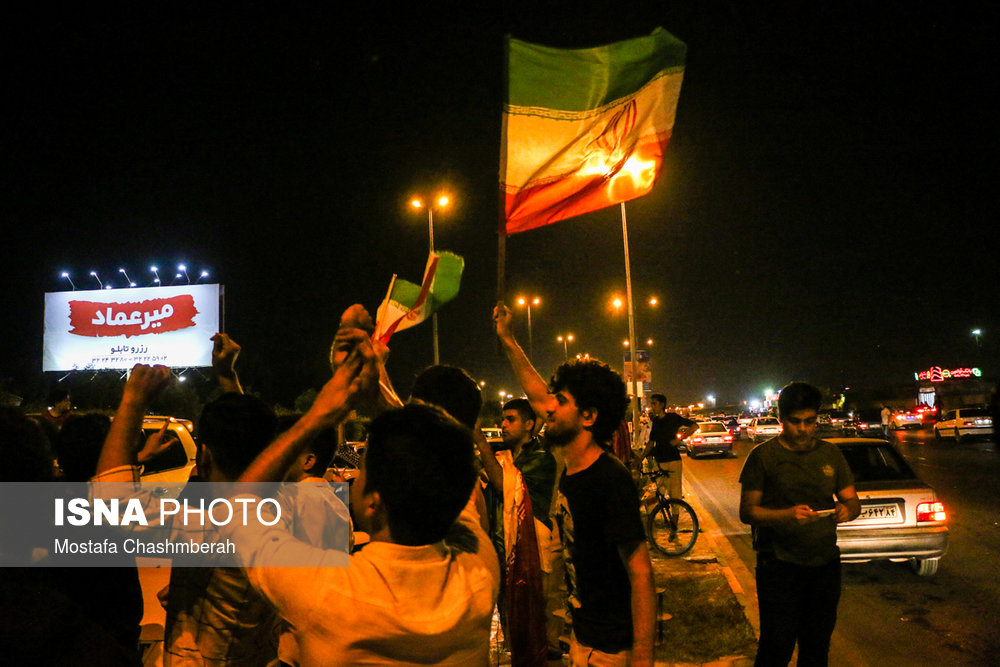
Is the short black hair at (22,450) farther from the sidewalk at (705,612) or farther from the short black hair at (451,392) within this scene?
the sidewalk at (705,612)

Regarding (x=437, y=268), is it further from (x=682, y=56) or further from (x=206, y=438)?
(x=206, y=438)

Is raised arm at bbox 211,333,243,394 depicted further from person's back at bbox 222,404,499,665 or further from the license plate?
the license plate

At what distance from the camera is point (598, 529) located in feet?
9.32

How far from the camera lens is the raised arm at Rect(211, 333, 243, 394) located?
10.0 ft

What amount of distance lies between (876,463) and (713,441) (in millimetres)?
22276

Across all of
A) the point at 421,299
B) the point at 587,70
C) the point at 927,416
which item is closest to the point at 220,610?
the point at 421,299

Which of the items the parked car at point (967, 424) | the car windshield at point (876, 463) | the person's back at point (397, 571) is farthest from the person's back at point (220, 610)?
the parked car at point (967, 424)

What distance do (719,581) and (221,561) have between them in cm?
695

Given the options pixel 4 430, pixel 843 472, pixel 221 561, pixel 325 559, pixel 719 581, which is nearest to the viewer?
pixel 325 559

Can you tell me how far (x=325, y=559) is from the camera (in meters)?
1.67

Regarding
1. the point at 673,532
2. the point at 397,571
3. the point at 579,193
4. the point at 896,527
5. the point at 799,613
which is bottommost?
the point at 673,532

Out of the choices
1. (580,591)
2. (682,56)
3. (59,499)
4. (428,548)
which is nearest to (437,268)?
(682,56)

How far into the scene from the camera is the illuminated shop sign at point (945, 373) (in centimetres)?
8700

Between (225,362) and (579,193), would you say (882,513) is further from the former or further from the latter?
(225,362)
